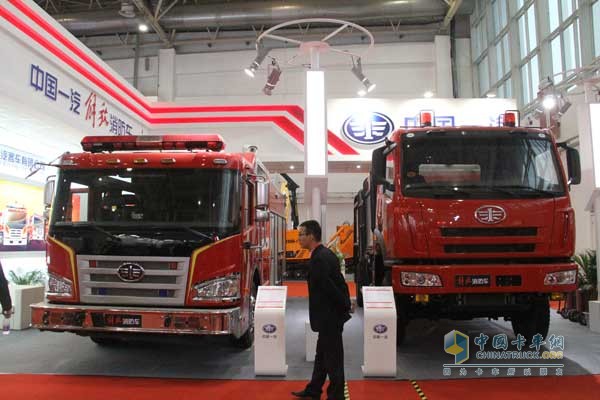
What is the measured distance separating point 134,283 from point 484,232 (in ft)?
11.9

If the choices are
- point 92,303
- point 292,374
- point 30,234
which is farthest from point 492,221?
point 30,234

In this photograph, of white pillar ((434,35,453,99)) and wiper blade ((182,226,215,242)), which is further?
white pillar ((434,35,453,99))

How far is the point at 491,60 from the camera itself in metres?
18.0

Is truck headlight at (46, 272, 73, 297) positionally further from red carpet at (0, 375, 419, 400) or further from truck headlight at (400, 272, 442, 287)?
truck headlight at (400, 272, 442, 287)

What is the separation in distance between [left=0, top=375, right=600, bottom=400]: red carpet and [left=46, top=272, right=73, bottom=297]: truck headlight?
2.74 feet

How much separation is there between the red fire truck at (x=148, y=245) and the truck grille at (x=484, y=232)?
2176 mm

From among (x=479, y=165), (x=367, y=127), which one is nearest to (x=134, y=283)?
(x=479, y=165)

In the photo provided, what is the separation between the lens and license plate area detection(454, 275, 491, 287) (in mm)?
5102

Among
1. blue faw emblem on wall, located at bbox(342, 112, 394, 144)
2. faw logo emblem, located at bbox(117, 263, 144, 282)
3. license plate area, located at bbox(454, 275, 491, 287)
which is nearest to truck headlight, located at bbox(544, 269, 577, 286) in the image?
license plate area, located at bbox(454, 275, 491, 287)

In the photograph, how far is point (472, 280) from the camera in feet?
16.8

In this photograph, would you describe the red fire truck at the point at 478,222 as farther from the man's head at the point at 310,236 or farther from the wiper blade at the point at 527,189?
the man's head at the point at 310,236

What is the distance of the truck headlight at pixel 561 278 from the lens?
513 cm

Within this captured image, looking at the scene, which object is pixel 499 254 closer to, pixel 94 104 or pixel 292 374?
pixel 292 374

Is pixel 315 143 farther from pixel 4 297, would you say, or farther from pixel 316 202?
pixel 4 297
